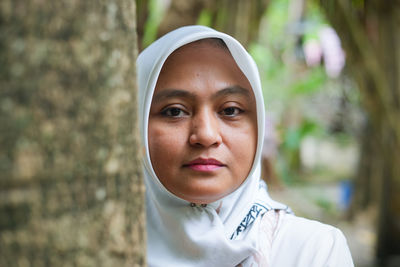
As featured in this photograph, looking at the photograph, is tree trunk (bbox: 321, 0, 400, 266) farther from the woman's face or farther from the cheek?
the cheek

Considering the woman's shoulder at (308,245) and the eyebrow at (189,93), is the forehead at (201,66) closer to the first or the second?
the eyebrow at (189,93)

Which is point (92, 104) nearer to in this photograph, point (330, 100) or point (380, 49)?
point (380, 49)

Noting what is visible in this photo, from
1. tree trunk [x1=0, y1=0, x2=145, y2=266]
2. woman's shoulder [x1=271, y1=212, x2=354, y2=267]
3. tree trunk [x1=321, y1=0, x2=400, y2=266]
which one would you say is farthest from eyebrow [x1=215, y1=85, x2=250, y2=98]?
tree trunk [x1=321, y1=0, x2=400, y2=266]

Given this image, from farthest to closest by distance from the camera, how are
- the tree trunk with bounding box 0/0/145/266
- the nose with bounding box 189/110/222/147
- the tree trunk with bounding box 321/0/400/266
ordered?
the tree trunk with bounding box 321/0/400/266 < the nose with bounding box 189/110/222/147 < the tree trunk with bounding box 0/0/145/266

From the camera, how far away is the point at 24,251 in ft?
1.68

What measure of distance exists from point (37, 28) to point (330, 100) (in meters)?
11.2

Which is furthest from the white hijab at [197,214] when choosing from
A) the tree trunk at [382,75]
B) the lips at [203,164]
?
the tree trunk at [382,75]

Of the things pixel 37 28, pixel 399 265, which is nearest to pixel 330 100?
pixel 399 265

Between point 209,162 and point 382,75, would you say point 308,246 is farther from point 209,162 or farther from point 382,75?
point 382,75

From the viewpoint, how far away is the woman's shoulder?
1.14 m

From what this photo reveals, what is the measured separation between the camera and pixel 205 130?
104 centimetres

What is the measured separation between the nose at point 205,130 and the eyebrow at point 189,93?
5cm

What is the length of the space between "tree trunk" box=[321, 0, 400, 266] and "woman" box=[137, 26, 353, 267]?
6.73ft

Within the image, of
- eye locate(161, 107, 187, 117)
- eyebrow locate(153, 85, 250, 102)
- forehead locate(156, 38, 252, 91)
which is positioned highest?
forehead locate(156, 38, 252, 91)
